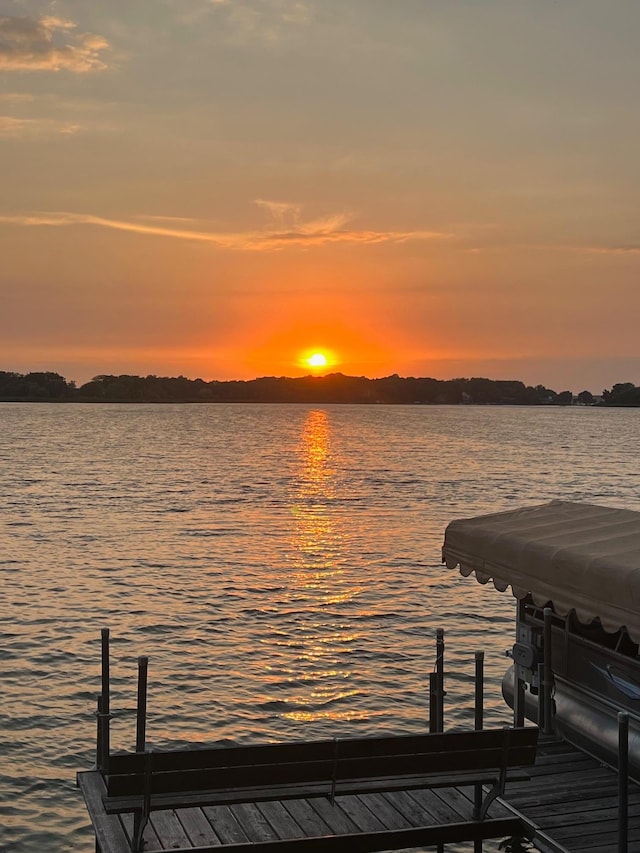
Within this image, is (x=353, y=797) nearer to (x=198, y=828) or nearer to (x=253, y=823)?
(x=253, y=823)

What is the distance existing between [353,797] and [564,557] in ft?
12.9

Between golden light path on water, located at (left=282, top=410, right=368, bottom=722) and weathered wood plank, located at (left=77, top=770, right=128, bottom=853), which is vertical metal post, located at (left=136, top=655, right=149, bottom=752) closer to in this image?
weathered wood plank, located at (left=77, top=770, right=128, bottom=853)

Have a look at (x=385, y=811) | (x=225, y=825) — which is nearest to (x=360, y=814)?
(x=385, y=811)

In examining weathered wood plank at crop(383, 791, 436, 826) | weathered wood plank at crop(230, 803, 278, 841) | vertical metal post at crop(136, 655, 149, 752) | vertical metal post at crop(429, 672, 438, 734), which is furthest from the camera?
vertical metal post at crop(429, 672, 438, 734)

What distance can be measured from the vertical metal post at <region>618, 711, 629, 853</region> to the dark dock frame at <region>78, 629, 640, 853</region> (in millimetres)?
14

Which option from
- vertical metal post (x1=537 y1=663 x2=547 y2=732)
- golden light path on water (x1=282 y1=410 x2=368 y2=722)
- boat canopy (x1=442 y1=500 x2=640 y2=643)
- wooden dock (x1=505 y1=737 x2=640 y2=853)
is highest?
boat canopy (x1=442 y1=500 x2=640 y2=643)

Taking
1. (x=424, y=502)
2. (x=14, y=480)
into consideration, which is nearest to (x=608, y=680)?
(x=424, y=502)

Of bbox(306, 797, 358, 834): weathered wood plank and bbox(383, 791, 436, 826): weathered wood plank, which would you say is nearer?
bbox(306, 797, 358, 834): weathered wood plank

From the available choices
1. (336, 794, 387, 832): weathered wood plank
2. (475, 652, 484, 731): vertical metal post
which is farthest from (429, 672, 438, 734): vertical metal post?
(336, 794, 387, 832): weathered wood plank

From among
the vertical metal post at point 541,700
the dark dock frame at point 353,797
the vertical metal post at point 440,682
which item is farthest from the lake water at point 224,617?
the vertical metal post at point 541,700

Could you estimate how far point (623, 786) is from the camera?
1037cm

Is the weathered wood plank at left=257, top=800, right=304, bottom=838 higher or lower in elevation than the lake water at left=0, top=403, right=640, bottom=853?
higher

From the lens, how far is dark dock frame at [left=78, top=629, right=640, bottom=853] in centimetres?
976

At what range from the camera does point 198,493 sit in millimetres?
74812
